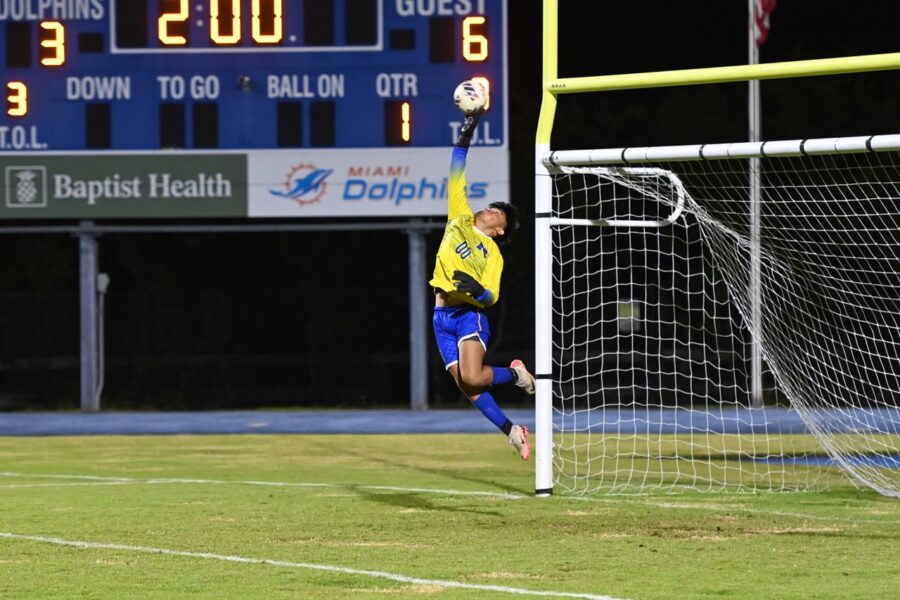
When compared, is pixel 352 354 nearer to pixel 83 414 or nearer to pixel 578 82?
pixel 83 414

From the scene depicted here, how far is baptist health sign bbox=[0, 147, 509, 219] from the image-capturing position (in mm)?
22344

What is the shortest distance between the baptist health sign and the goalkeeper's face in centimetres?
1210

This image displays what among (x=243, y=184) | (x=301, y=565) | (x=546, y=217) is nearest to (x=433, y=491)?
(x=546, y=217)

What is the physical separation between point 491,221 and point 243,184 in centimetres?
1307

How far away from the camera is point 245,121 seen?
72.6 feet

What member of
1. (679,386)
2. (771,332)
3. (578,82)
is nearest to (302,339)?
(679,386)

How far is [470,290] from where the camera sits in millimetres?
9828

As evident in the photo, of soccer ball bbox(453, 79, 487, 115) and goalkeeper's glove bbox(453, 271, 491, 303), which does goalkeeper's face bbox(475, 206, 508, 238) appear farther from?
soccer ball bbox(453, 79, 487, 115)

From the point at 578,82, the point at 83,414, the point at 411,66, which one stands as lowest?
the point at 83,414

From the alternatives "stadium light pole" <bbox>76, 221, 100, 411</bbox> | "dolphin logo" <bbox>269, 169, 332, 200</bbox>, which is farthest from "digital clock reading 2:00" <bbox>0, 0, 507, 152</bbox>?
"stadium light pole" <bbox>76, 221, 100, 411</bbox>

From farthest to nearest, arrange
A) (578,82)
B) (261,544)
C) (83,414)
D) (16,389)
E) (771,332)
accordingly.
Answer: (16,389) → (83,414) → (771,332) → (578,82) → (261,544)

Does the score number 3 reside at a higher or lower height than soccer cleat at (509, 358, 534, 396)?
higher

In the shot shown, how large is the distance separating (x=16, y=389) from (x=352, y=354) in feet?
19.5

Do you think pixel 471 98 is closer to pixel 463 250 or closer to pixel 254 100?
pixel 463 250
